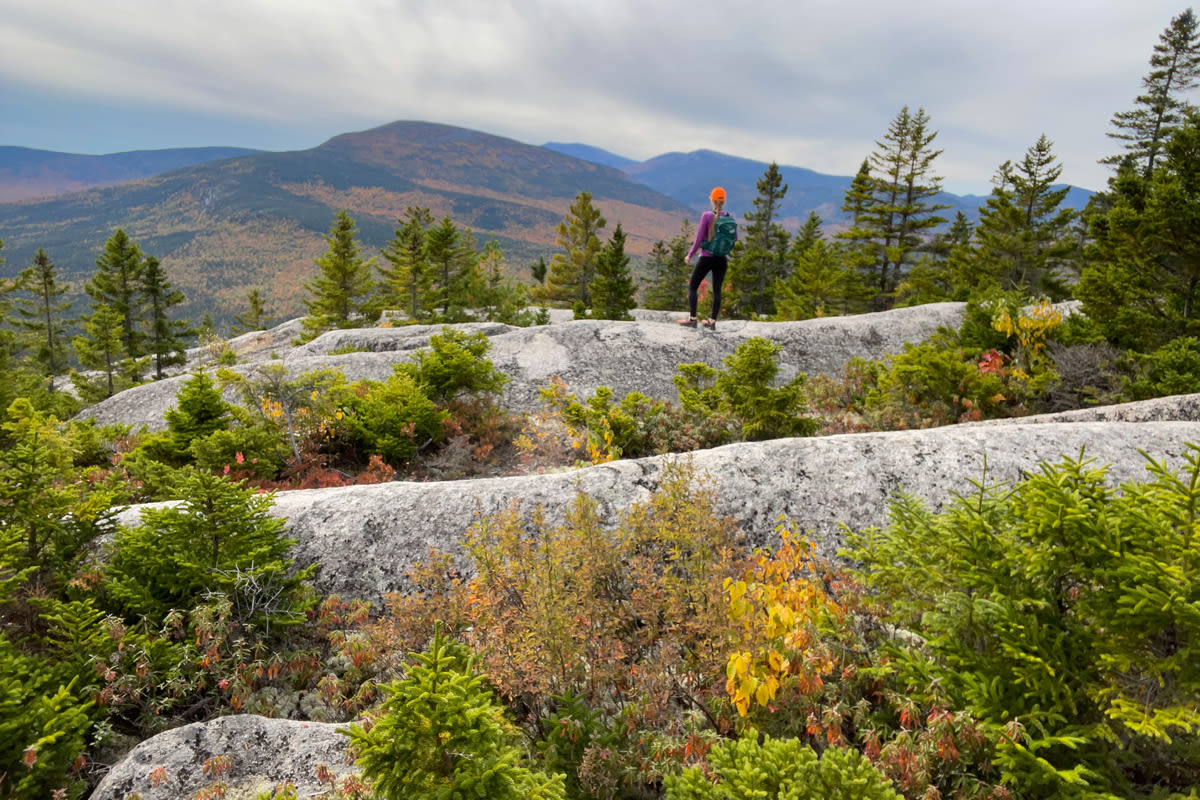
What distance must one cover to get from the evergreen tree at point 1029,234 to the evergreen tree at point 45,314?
60021 millimetres

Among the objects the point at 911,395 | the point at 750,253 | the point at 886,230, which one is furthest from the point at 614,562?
the point at 750,253

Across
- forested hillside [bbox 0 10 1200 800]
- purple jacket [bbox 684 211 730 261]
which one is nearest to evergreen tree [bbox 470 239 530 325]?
purple jacket [bbox 684 211 730 261]

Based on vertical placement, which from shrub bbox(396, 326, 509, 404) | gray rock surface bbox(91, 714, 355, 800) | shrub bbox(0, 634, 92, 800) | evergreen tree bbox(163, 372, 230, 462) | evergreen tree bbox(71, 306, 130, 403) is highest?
shrub bbox(396, 326, 509, 404)

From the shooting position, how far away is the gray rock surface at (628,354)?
11.4 meters

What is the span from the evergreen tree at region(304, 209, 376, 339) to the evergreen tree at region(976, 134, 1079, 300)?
3834cm

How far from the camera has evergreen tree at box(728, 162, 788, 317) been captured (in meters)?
43.1

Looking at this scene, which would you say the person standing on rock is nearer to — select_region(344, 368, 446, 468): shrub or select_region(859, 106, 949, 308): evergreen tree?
select_region(344, 368, 446, 468): shrub

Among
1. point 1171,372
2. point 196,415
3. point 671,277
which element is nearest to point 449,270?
point 671,277

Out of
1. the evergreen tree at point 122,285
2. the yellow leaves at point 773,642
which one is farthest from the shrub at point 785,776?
the evergreen tree at point 122,285

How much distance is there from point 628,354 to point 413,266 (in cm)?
2830

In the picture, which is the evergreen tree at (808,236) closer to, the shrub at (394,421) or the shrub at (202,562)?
the shrub at (394,421)

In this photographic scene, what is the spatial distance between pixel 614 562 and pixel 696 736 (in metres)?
1.47

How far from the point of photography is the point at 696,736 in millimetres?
3049

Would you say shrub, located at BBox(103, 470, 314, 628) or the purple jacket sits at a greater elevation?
the purple jacket
